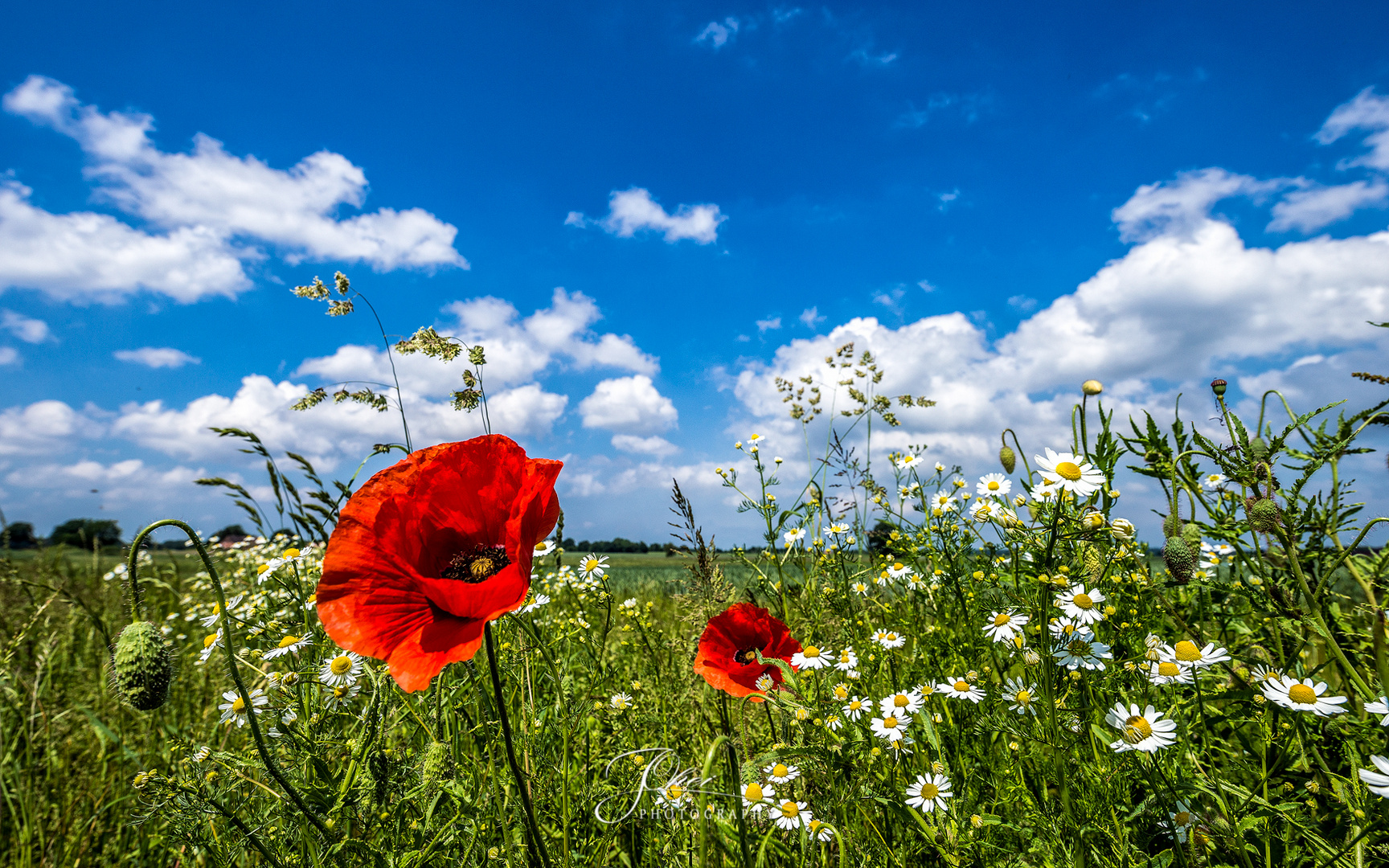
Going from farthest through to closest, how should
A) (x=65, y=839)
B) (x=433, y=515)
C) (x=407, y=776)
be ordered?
(x=65, y=839), (x=407, y=776), (x=433, y=515)

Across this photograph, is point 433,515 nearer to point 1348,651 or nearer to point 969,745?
point 969,745

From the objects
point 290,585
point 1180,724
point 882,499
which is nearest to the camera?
point 1180,724

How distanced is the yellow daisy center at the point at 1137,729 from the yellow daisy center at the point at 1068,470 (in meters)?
0.63

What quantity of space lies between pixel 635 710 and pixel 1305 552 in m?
2.42

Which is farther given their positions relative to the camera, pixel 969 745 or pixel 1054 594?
pixel 969 745

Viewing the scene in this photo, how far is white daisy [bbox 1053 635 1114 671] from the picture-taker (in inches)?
65.2

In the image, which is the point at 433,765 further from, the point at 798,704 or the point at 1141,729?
the point at 1141,729

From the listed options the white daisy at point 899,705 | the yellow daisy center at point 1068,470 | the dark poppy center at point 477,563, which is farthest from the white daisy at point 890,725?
the dark poppy center at point 477,563

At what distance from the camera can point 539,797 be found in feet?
5.86

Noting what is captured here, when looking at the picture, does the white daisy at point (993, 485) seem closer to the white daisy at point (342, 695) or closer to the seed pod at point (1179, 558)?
the seed pod at point (1179, 558)

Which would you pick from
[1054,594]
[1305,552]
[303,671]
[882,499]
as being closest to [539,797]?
[303,671]

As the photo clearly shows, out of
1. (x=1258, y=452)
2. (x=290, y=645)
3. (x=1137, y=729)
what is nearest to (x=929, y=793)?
(x=1137, y=729)

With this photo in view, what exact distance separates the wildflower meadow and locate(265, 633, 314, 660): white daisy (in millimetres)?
30

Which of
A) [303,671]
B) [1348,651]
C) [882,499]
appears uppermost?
[882,499]
